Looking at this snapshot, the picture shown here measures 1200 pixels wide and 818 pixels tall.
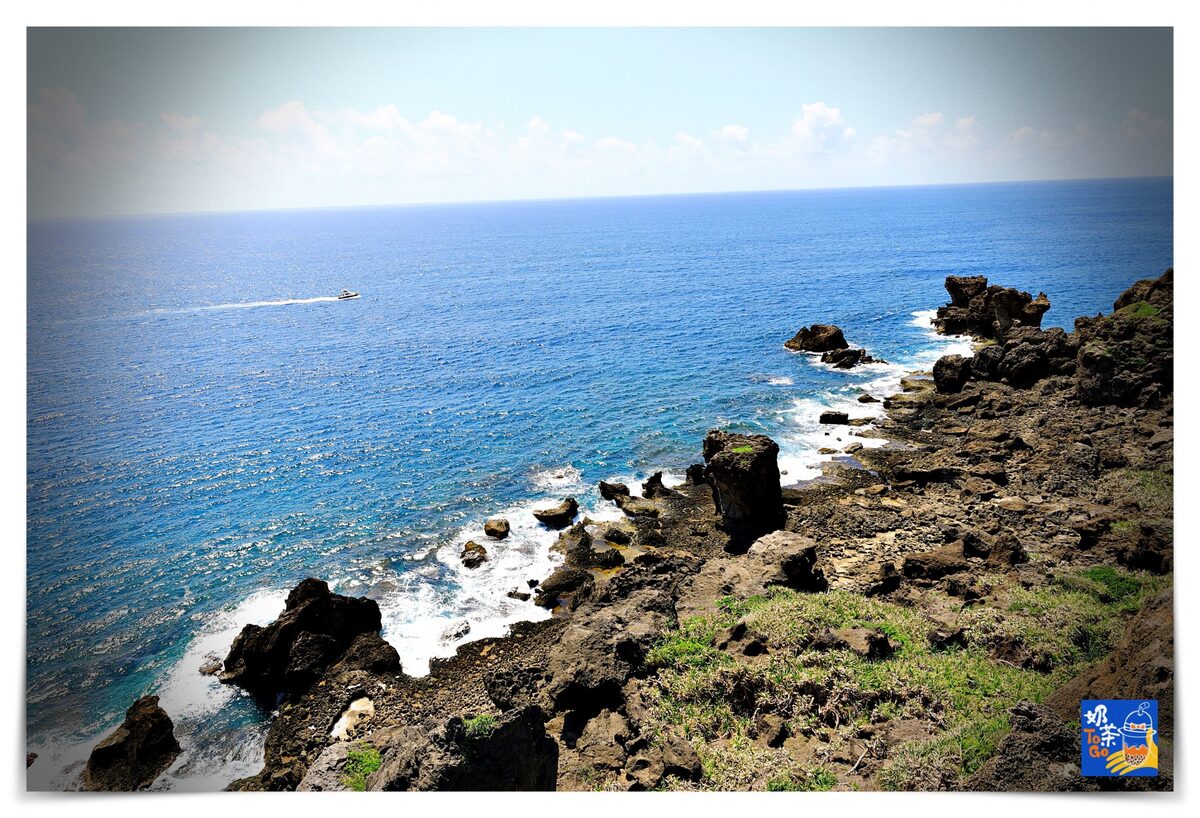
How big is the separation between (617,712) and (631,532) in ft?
55.0

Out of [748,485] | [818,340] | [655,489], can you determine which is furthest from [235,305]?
[748,485]

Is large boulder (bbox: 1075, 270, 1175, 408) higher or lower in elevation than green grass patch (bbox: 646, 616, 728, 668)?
higher

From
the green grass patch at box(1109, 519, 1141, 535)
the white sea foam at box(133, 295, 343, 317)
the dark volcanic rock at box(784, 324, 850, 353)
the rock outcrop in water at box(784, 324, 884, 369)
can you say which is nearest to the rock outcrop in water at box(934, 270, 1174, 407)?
the rock outcrop in water at box(784, 324, 884, 369)

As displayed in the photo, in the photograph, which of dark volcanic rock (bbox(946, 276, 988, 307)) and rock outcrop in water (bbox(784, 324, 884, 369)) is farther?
dark volcanic rock (bbox(946, 276, 988, 307))

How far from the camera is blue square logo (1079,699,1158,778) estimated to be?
50.4 ft

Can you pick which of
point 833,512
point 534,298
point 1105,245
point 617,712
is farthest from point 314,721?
point 1105,245

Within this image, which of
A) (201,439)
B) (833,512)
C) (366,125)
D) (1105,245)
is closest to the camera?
(366,125)

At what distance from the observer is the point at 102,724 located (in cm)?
2372

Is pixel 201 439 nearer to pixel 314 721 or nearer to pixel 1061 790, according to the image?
pixel 314 721

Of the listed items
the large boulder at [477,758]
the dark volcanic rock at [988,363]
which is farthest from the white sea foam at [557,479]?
the dark volcanic rock at [988,363]

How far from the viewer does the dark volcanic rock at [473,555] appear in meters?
33.8

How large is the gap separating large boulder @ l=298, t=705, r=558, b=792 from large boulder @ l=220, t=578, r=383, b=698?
11.8 meters

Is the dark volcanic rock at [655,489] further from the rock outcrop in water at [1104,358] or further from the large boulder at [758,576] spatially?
the rock outcrop in water at [1104,358]

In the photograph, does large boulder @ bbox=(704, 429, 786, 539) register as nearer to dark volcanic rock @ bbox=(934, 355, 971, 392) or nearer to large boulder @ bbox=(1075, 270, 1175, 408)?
large boulder @ bbox=(1075, 270, 1175, 408)
